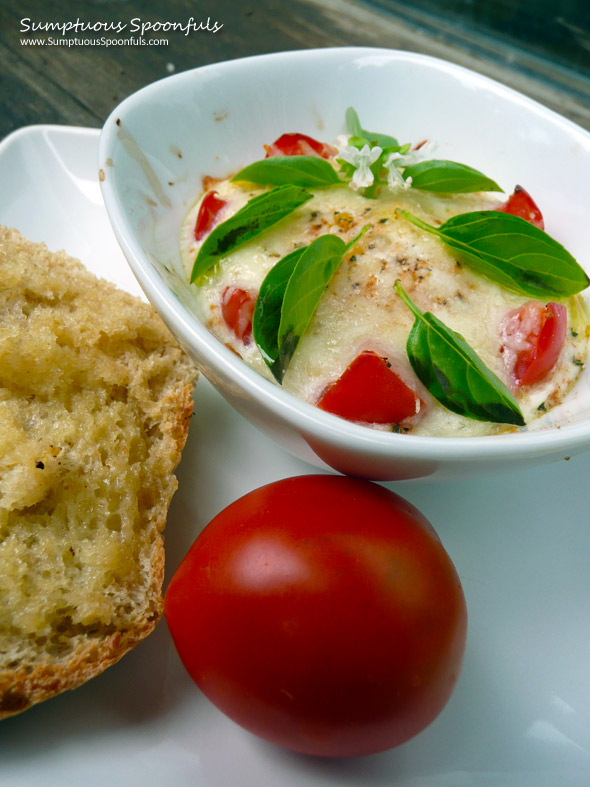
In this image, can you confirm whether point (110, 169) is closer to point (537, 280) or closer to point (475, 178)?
point (475, 178)

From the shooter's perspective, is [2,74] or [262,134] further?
[2,74]

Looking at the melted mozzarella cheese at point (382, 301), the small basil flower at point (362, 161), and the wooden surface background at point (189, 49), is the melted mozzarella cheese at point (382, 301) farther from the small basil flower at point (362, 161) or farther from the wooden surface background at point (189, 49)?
the wooden surface background at point (189, 49)

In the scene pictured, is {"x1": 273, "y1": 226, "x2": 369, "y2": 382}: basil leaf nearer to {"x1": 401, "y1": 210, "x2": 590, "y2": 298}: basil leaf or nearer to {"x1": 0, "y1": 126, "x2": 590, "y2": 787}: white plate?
{"x1": 401, "y1": 210, "x2": 590, "y2": 298}: basil leaf

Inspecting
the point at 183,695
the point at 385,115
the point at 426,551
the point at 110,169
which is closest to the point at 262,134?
the point at 385,115

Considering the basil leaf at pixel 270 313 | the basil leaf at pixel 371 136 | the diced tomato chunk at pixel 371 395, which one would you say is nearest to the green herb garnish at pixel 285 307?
the basil leaf at pixel 270 313

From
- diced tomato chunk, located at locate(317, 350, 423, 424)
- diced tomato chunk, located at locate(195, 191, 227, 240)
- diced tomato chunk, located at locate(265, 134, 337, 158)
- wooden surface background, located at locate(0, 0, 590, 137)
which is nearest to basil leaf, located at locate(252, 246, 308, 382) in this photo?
diced tomato chunk, located at locate(317, 350, 423, 424)

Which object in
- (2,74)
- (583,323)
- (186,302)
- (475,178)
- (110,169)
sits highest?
(475,178)
